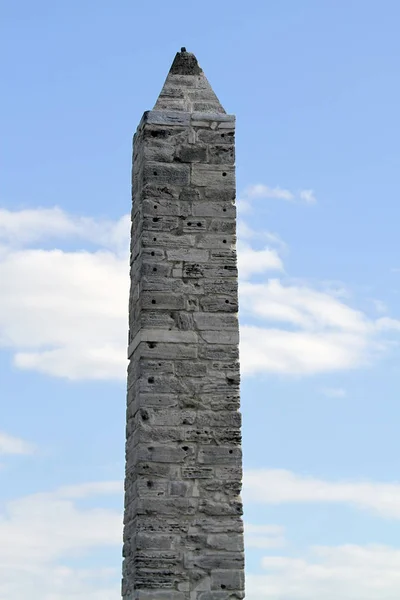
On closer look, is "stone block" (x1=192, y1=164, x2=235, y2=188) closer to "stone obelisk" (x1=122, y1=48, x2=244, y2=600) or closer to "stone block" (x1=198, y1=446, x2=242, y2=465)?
"stone obelisk" (x1=122, y1=48, x2=244, y2=600)

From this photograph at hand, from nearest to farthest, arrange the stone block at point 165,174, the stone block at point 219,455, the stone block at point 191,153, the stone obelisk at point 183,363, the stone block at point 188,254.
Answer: the stone obelisk at point 183,363, the stone block at point 219,455, the stone block at point 188,254, the stone block at point 165,174, the stone block at point 191,153

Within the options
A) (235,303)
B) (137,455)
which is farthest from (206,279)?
(137,455)

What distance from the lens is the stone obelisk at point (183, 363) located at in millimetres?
9320

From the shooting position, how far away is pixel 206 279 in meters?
9.98

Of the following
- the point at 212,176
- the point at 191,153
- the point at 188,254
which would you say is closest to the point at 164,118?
the point at 191,153

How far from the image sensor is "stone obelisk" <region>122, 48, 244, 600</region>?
932cm

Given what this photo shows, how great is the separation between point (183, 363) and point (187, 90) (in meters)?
2.63

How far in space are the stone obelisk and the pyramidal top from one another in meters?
0.02

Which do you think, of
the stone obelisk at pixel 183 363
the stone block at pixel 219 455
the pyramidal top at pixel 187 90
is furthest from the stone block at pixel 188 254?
the stone block at pixel 219 455

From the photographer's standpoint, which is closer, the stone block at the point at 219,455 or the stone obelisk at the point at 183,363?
the stone obelisk at the point at 183,363

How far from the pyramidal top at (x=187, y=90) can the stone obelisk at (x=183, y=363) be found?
2 cm

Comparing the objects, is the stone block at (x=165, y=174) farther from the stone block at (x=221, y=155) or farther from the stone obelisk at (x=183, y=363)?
the stone block at (x=221, y=155)


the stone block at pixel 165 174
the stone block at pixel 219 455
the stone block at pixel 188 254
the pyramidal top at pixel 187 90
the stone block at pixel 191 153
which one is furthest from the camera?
the pyramidal top at pixel 187 90

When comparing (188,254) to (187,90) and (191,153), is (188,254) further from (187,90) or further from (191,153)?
(187,90)
